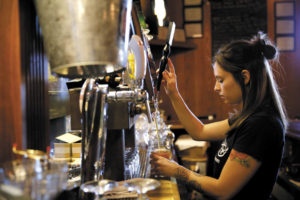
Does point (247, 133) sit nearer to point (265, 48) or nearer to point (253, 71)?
point (253, 71)

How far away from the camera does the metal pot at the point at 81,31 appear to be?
0.60 metres

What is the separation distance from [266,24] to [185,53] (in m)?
1.57

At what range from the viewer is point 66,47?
613 millimetres

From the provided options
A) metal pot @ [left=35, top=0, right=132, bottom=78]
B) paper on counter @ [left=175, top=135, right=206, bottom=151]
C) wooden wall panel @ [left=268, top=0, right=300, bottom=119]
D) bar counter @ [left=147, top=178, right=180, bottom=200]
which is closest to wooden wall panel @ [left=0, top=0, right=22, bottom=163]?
metal pot @ [left=35, top=0, right=132, bottom=78]

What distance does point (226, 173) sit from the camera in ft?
4.62

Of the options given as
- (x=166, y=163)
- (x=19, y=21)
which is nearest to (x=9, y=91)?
(x=19, y=21)

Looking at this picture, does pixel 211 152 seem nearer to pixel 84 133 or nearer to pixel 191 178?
pixel 191 178

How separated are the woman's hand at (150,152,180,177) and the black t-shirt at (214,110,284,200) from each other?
1.05ft

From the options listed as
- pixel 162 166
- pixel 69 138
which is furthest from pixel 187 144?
pixel 69 138

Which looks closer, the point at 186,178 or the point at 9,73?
the point at 9,73

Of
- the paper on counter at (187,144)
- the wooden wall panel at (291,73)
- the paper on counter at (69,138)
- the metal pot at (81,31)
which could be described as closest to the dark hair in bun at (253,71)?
the paper on counter at (69,138)

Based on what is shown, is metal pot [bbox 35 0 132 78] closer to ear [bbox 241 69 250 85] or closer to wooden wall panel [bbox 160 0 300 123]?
ear [bbox 241 69 250 85]

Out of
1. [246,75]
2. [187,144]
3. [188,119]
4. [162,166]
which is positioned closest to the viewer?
[162,166]

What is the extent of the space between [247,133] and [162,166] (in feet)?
1.44
